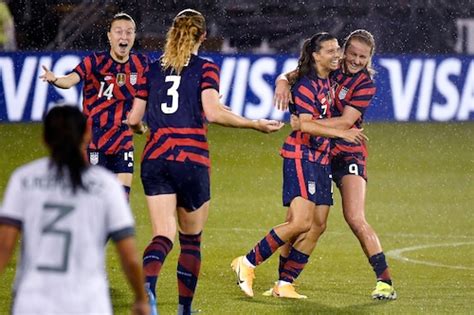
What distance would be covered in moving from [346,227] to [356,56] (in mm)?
5003

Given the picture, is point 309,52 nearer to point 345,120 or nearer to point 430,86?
point 345,120

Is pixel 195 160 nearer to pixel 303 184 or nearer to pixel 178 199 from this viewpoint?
pixel 178 199

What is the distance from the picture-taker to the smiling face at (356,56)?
11.0 meters

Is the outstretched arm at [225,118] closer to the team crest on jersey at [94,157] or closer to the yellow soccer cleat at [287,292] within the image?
the yellow soccer cleat at [287,292]

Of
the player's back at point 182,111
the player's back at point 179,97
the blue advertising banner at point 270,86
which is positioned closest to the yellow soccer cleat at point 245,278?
the player's back at point 182,111

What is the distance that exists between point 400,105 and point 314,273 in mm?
10915

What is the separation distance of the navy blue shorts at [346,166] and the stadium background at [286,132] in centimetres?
96

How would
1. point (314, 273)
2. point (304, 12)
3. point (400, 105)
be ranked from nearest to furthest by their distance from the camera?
1. point (314, 273)
2. point (400, 105)
3. point (304, 12)

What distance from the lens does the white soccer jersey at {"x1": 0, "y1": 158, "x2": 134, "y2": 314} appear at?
5.82 metres

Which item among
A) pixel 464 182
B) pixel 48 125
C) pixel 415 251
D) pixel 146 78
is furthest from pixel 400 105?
pixel 48 125

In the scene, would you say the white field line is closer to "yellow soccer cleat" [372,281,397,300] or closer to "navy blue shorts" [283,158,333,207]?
"yellow soccer cleat" [372,281,397,300]

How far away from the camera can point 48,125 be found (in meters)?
5.97

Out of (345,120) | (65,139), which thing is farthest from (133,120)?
(65,139)

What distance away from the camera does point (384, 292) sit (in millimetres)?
10906
